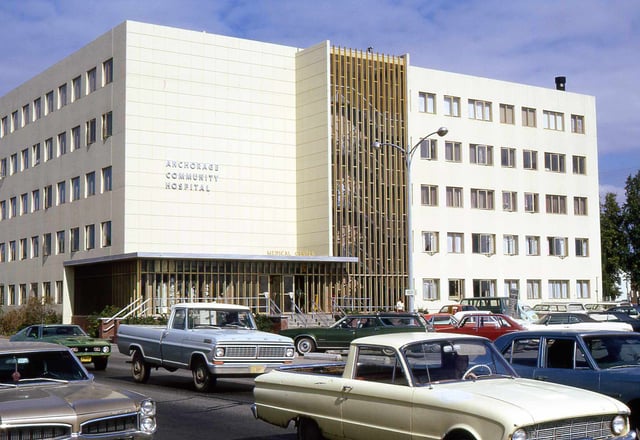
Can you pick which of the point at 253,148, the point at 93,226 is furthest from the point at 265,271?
the point at 93,226

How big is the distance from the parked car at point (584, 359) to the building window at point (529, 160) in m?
46.7

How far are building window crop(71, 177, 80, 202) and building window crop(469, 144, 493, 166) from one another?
24392mm

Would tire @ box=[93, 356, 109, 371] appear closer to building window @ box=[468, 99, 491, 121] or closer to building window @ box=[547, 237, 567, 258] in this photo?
building window @ box=[468, 99, 491, 121]

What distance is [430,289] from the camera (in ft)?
173

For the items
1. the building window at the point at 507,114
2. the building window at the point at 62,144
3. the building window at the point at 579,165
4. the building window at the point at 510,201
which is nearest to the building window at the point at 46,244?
the building window at the point at 62,144

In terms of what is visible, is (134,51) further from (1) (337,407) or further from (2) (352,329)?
(1) (337,407)

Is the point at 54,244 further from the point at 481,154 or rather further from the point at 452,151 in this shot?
the point at 481,154

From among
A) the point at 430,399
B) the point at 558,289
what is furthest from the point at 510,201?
the point at 430,399

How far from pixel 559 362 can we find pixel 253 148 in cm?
3927

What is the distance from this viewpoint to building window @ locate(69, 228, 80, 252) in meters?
51.5

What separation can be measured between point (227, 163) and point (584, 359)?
38.8 meters

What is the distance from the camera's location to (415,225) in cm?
5219

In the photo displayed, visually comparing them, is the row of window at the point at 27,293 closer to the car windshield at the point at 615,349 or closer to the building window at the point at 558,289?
the building window at the point at 558,289

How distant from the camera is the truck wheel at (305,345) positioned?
28219mm
